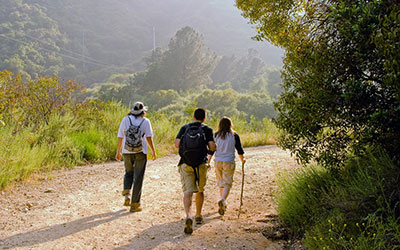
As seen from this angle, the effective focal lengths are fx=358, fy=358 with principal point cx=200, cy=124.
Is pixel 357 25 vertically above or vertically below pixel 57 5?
below

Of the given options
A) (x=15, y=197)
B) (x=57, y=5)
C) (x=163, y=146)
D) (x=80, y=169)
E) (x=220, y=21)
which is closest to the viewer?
(x=15, y=197)

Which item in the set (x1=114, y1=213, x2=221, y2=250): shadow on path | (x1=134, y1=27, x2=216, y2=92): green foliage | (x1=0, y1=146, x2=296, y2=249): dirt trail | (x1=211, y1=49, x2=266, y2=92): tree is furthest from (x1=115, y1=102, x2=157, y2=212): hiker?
(x1=211, y1=49, x2=266, y2=92): tree

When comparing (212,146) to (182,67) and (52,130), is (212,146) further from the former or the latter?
(182,67)

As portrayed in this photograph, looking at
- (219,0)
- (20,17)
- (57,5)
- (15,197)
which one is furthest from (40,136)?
(219,0)

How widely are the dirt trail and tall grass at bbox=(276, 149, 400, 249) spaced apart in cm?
51

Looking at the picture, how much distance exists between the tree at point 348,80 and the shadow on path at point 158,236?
6.47ft

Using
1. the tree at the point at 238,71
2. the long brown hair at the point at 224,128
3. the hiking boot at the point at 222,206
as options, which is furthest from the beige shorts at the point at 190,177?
the tree at the point at 238,71

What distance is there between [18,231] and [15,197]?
180 centimetres

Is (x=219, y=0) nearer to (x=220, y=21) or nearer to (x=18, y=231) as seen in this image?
(x=220, y=21)

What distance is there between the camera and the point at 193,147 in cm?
479

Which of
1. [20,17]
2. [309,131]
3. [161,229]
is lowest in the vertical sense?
[161,229]

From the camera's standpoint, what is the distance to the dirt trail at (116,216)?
14.7ft

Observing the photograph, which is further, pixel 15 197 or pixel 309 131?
pixel 15 197

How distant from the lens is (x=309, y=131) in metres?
4.92
